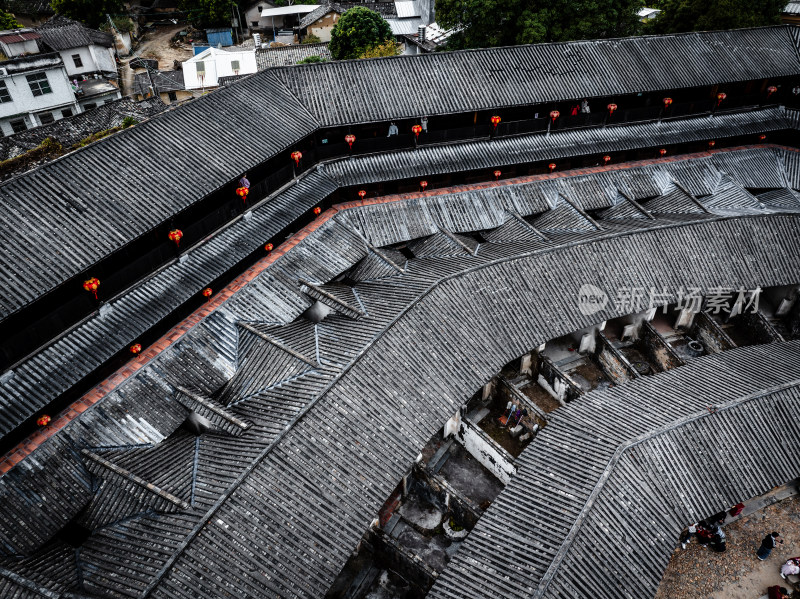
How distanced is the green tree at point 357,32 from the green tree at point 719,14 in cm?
2655

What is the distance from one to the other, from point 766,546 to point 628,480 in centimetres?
752

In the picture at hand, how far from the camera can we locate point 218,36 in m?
76.5

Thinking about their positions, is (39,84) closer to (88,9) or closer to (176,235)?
(88,9)

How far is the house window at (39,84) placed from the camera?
51.7 metres

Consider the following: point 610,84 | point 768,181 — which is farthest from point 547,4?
point 768,181

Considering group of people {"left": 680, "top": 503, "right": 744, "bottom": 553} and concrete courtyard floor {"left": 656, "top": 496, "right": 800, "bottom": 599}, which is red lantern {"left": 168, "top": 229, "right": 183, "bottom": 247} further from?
group of people {"left": 680, "top": 503, "right": 744, "bottom": 553}

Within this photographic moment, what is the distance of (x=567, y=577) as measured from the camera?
19406 millimetres

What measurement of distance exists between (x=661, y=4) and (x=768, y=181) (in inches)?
1201

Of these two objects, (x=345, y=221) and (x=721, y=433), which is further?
(x=345, y=221)

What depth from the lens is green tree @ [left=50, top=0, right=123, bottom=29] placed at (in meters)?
70.6

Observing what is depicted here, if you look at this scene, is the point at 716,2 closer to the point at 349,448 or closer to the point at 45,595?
the point at 349,448

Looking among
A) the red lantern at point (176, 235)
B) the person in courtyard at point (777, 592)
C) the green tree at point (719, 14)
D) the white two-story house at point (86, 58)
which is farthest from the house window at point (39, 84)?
the person in courtyard at point (777, 592)

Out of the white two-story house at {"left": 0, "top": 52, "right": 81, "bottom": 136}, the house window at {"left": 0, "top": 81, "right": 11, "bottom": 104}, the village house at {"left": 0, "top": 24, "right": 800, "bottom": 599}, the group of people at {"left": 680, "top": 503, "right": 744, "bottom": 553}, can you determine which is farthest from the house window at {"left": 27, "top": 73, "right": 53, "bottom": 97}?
the group of people at {"left": 680, "top": 503, "right": 744, "bottom": 553}

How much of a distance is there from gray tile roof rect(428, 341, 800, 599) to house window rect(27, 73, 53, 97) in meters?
53.6
